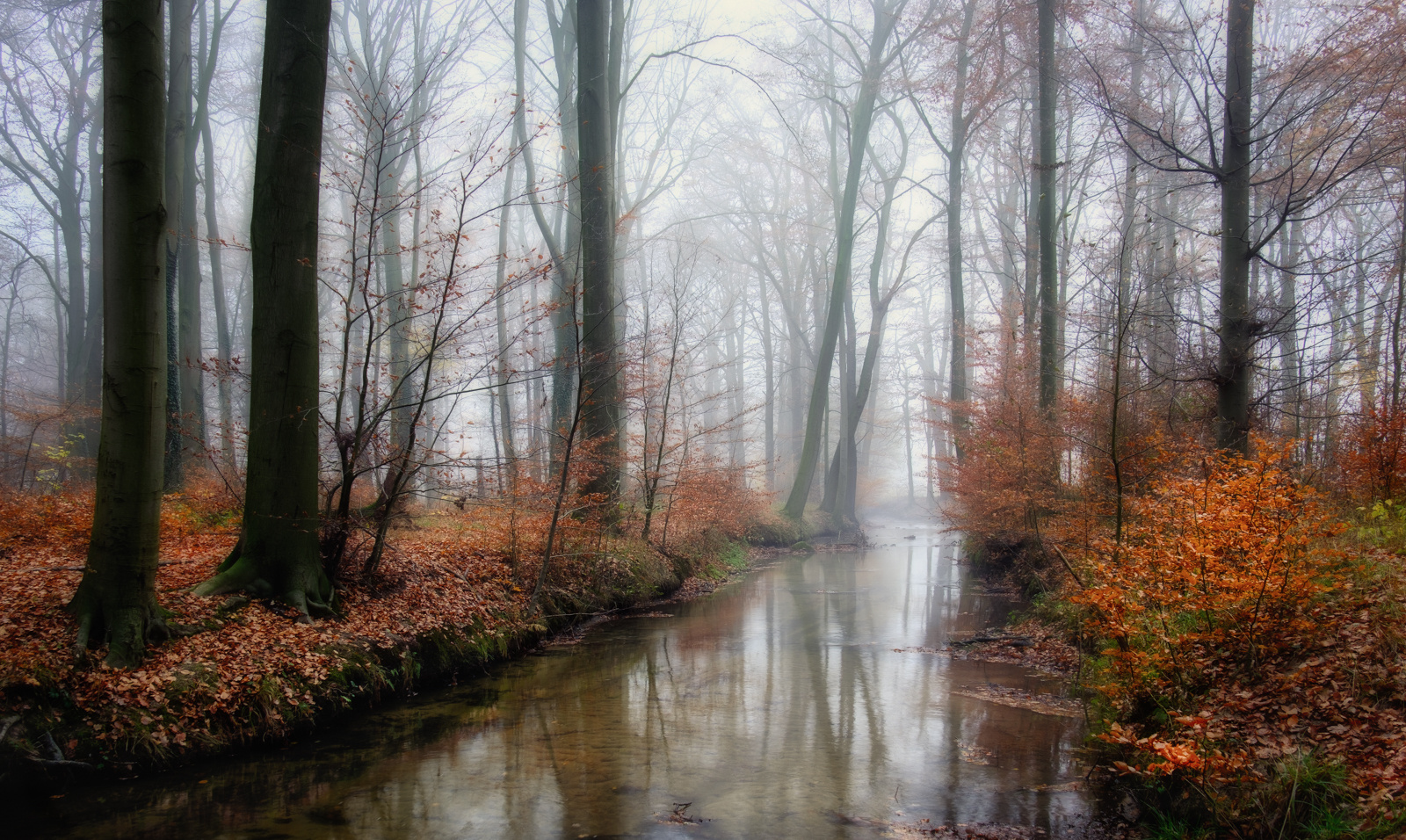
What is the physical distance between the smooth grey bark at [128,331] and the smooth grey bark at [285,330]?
1.20 m

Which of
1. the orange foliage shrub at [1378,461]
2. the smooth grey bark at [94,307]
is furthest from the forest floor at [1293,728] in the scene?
the smooth grey bark at [94,307]

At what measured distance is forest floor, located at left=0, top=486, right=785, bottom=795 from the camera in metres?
4.71

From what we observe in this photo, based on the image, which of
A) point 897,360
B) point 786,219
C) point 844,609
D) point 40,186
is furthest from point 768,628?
point 897,360

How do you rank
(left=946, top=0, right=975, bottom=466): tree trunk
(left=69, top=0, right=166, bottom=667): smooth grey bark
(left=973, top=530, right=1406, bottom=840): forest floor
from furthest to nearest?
(left=946, top=0, right=975, bottom=466): tree trunk
(left=69, top=0, right=166, bottom=667): smooth grey bark
(left=973, top=530, right=1406, bottom=840): forest floor

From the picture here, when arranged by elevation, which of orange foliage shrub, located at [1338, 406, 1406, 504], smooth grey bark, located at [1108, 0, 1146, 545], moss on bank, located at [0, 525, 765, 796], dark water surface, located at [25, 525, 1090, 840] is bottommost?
dark water surface, located at [25, 525, 1090, 840]

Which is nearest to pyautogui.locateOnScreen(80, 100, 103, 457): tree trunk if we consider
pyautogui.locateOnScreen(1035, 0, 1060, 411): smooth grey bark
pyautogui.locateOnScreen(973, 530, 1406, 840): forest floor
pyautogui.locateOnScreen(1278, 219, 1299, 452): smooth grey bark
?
pyautogui.locateOnScreen(1035, 0, 1060, 411): smooth grey bark

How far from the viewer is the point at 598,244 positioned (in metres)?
12.0

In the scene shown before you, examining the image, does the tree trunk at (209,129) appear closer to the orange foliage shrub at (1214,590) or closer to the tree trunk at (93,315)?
the tree trunk at (93,315)

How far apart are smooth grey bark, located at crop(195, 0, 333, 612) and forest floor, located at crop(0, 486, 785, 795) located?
43 cm

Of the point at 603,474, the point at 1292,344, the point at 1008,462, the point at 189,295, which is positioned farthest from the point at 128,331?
the point at 1292,344

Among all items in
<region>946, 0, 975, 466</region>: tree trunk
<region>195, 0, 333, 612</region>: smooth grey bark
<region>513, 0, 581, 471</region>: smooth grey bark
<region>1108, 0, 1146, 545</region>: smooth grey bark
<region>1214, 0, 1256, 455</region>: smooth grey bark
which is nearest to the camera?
<region>1108, 0, 1146, 545</region>: smooth grey bark

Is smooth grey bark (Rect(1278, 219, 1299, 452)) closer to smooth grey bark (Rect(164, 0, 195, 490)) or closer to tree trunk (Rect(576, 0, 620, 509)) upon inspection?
tree trunk (Rect(576, 0, 620, 509))

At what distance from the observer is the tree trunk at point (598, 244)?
11391 millimetres

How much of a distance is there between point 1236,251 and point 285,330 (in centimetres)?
909
